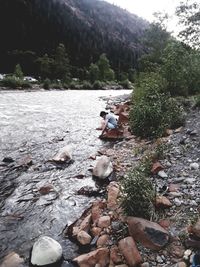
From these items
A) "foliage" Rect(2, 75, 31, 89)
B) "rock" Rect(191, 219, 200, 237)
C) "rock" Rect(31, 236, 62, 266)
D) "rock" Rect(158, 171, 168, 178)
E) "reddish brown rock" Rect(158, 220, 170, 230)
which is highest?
"rock" Rect(191, 219, 200, 237)

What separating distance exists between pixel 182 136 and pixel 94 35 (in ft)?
447

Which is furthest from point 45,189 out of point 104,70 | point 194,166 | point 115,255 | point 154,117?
point 104,70

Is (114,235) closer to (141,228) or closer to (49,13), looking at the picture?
(141,228)

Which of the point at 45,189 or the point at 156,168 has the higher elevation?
the point at 156,168

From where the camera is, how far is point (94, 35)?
141000 mm

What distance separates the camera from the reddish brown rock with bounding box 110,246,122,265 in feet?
18.1

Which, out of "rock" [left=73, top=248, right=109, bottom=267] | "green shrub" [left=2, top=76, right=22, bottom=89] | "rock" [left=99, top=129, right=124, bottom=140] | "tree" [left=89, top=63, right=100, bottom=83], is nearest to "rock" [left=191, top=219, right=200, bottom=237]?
"rock" [left=73, top=248, right=109, bottom=267]

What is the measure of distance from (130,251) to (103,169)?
3.96 m

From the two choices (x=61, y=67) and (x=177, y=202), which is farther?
(x=61, y=67)

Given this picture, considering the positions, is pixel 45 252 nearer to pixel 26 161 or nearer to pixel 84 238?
pixel 84 238

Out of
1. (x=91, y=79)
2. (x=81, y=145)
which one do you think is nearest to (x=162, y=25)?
(x=91, y=79)

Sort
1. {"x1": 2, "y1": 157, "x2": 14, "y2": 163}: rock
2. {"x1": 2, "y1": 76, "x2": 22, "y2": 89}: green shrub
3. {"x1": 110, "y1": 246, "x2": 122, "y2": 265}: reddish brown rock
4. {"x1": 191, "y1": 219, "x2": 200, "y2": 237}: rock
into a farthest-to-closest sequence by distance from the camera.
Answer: {"x1": 2, "y1": 76, "x2": 22, "y2": 89}: green shrub < {"x1": 2, "y1": 157, "x2": 14, "y2": 163}: rock < {"x1": 110, "y1": 246, "x2": 122, "y2": 265}: reddish brown rock < {"x1": 191, "y1": 219, "x2": 200, "y2": 237}: rock

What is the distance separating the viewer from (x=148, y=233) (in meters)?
5.73

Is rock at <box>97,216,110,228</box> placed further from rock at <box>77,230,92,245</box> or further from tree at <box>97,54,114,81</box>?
tree at <box>97,54,114,81</box>
